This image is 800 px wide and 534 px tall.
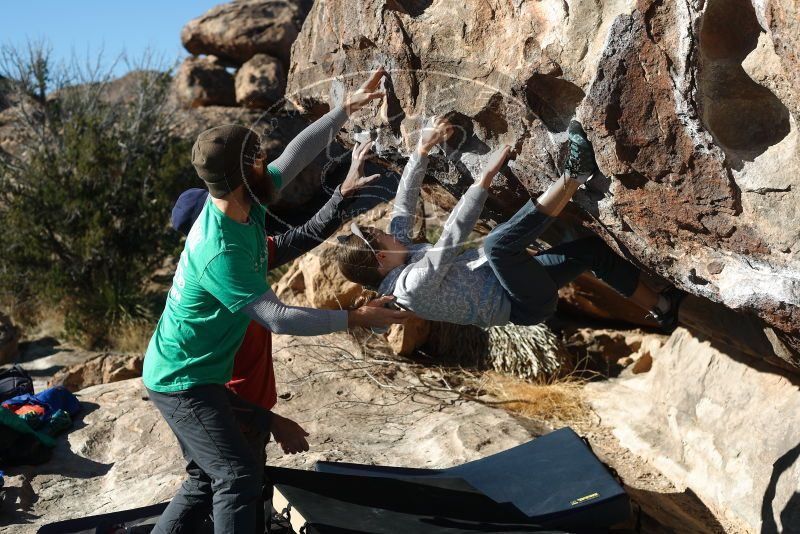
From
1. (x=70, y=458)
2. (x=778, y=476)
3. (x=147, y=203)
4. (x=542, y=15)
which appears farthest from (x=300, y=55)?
(x=147, y=203)


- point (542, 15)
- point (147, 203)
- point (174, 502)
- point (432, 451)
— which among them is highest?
point (542, 15)

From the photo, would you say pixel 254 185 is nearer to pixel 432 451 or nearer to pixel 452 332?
pixel 432 451

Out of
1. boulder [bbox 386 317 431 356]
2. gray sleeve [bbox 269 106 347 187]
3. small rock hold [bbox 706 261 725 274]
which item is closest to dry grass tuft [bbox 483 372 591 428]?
boulder [bbox 386 317 431 356]

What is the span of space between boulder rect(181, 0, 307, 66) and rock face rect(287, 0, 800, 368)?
876 cm

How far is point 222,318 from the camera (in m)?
3.00

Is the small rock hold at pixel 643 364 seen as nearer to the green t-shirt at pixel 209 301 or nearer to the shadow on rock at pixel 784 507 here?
the shadow on rock at pixel 784 507

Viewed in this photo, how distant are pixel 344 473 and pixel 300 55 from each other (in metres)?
2.35

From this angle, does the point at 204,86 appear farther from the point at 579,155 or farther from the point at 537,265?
the point at 579,155

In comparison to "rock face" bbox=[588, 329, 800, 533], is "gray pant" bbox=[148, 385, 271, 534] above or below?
above

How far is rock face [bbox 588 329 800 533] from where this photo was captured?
390cm

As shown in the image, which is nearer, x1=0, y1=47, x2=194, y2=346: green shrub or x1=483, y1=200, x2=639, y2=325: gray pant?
x1=483, y1=200, x2=639, y2=325: gray pant

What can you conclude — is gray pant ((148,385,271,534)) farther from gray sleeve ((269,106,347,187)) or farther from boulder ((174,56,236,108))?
boulder ((174,56,236,108))

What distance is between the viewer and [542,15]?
333 centimetres

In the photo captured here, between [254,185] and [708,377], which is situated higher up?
[254,185]
